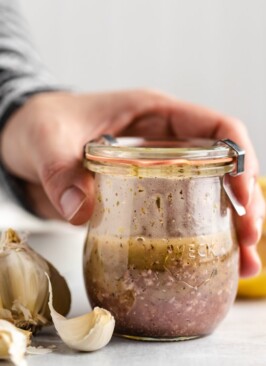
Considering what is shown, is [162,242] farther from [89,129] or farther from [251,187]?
[89,129]

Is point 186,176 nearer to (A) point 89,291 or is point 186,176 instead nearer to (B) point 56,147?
(A) point 89,291

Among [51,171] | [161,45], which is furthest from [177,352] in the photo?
[161,45]

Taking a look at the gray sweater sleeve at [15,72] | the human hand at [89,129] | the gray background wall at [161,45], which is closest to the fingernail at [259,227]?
the human hand at [89,129]

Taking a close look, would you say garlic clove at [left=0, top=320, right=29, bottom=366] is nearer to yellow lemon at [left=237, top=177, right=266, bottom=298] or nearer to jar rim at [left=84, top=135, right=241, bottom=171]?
jar rim at [left=84, top=135, right=241, bottom=171]

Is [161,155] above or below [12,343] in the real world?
above

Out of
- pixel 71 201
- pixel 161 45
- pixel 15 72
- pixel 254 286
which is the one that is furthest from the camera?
pixel 161 45
